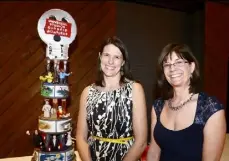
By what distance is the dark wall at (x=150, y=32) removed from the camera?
326 cm

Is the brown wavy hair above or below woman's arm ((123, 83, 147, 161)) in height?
above

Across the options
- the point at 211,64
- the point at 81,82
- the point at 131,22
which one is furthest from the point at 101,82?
the point at 211,64

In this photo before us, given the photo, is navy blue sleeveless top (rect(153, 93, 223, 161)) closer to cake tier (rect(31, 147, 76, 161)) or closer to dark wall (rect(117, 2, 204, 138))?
cake tier (rect(31, 147, 76, 161))

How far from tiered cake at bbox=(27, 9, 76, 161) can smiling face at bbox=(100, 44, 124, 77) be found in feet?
0.78

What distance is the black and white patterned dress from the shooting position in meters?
1.46

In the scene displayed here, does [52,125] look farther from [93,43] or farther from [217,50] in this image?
[217,50]

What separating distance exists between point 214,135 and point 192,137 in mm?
91

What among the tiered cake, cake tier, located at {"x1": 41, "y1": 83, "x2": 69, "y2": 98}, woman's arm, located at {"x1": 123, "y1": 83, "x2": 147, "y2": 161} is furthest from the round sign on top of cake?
woman's arm, located at {"x1": 123, "y1": 83, "x2": 147, "y2": 161}

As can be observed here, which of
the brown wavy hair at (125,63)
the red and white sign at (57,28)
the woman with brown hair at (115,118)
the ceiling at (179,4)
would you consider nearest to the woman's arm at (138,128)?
the woman with brown hair at (115,118)

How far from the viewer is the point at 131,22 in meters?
3.28

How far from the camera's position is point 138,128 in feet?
4.77

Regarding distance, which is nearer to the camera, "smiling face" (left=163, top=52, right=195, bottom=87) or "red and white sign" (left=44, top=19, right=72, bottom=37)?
"smiling face" (left=163, top=52, right=195, bottom=87)

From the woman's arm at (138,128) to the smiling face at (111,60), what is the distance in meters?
0.18

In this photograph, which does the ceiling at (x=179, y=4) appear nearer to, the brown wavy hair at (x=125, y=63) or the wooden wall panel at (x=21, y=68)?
the wooden wall panel at (x=21, y=68)
